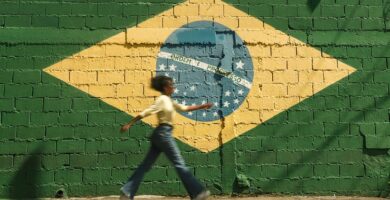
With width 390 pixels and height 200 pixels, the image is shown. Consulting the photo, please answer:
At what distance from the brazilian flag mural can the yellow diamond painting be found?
0.04 ft

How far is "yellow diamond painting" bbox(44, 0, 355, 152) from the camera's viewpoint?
5.91m

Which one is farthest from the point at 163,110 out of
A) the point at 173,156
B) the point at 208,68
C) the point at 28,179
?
the point at 28,179

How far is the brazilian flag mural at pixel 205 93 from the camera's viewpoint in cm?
580

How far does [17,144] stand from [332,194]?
12.8 ft

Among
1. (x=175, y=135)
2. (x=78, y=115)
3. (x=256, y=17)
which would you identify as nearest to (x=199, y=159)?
(x=175, y=135)

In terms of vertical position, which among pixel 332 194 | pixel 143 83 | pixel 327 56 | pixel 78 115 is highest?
pixel 327 56

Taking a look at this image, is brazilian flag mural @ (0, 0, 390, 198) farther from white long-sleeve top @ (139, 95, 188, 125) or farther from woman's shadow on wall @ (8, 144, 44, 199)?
white long-sleeve top @ (139, 95, 188, 125)

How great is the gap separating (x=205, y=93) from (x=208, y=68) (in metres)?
0.32

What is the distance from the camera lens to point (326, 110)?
20.0 feet

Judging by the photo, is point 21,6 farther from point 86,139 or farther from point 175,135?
point 175,135

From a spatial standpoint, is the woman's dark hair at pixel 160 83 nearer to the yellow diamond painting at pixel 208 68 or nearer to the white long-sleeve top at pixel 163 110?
the white long-sleeve top at pixel 163 110

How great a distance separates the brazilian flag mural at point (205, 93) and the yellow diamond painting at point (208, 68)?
0.04 feet

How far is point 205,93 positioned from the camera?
5.99 metres

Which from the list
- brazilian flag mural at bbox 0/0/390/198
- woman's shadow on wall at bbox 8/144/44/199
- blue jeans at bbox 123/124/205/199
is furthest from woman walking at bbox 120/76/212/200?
woman's shadow on wall at bbox 8/144/44/199
